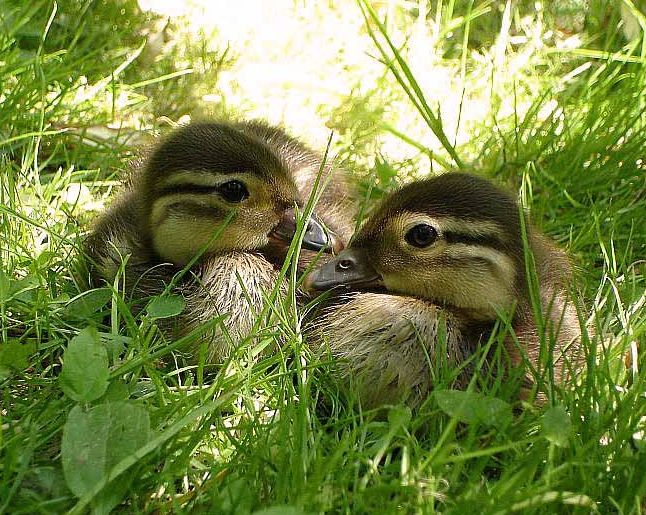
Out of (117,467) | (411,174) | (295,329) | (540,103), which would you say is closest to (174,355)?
(295,329)

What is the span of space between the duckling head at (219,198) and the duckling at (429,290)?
23 centimetres

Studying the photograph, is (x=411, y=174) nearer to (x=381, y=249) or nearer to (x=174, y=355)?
(x=381, y=249)

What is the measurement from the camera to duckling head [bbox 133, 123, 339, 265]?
2.49 meters

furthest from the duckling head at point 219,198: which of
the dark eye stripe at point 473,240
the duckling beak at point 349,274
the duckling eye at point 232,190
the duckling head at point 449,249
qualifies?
the dark eye stripe at point 473,240

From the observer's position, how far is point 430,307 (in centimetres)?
229

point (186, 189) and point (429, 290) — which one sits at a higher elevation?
point (186, 189)

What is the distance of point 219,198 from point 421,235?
62 cm

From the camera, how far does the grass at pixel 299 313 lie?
5.73 feet

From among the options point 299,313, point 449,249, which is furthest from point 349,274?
point 449,249

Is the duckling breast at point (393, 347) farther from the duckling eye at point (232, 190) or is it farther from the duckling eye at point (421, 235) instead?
the duckling eye at point (232, 190)

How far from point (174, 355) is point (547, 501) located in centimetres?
108

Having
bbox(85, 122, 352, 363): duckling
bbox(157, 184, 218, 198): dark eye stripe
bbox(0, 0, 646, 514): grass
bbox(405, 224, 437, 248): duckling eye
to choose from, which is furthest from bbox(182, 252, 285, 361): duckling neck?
bbox(405, 224, 437, 248): duckling eye

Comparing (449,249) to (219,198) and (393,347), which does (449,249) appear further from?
(219,198)

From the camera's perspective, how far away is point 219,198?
2.49 meters
